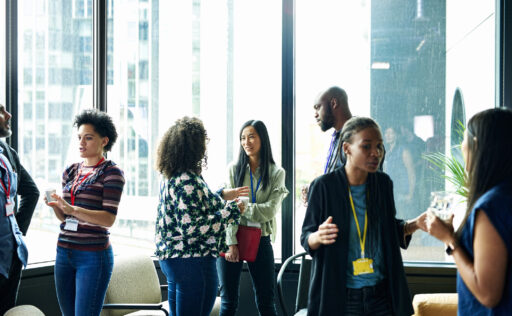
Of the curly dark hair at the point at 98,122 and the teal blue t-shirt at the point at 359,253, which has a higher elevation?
the curly dark hair at the point at 98,122

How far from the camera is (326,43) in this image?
158 inches

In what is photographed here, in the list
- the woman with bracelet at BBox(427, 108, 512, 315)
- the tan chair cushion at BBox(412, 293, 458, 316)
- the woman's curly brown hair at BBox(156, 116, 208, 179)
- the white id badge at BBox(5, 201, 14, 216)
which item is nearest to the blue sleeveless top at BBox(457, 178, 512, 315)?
the woman with bracelet at BBox(427, 108, 512, 315)

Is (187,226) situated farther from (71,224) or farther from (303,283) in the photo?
(303,283)

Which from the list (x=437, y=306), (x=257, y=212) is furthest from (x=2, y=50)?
(x=437, y=306)

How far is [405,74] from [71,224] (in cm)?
282

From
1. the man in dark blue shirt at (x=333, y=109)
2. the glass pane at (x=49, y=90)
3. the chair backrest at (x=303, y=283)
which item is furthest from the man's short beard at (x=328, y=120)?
the glass pane at (x=49, y=90)

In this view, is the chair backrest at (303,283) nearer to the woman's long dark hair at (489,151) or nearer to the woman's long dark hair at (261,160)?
the woman's long dark hair at (261,160)

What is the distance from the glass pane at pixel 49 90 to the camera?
3.55m

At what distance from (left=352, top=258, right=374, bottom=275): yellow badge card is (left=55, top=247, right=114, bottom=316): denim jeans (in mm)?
1476

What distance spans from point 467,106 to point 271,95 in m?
1.62

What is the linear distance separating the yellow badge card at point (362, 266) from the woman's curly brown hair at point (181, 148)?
102 centimetres

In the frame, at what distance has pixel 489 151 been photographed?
1.51 metres

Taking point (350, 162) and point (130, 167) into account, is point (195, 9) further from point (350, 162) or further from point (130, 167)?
point (350, 162)

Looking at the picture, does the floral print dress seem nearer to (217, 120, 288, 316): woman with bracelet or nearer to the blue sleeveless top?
(217, 120, 288, 316): woman with bracelet
